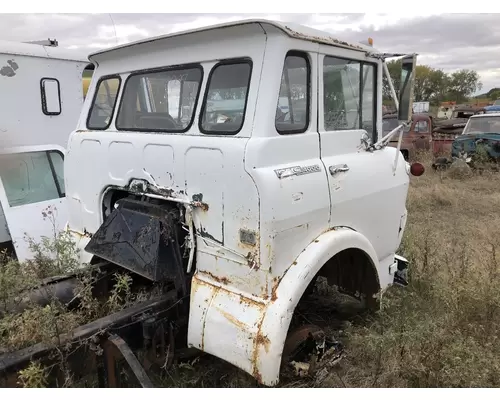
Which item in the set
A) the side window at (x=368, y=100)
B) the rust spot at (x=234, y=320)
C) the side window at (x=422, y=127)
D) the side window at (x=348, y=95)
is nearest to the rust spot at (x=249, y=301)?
the rust spot at (x=234, y=320)

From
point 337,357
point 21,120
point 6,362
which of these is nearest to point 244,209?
point 337,357

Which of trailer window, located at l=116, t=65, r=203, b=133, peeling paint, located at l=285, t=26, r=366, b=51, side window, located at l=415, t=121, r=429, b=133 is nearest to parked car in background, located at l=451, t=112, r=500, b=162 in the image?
side window, located at l=415, t=121, r=429, b=133

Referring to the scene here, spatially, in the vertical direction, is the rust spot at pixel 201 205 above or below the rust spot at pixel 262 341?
above

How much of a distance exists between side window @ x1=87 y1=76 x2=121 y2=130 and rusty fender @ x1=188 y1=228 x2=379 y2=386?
5.43 feet

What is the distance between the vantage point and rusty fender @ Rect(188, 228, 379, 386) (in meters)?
2.59

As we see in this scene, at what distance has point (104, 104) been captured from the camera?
391cm

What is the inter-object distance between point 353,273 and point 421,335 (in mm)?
685

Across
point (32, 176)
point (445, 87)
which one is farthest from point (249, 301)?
point (445, 87)

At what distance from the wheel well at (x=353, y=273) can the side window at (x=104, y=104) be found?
2.16 meters

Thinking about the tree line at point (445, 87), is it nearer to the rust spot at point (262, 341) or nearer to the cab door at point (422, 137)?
the cab door at point (422, 137)

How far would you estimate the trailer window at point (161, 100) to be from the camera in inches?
126

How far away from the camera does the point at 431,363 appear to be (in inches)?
119

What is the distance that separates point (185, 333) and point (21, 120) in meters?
3.91

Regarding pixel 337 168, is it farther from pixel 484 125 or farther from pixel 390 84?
pixel 484 125
